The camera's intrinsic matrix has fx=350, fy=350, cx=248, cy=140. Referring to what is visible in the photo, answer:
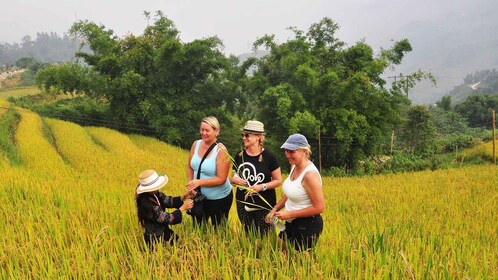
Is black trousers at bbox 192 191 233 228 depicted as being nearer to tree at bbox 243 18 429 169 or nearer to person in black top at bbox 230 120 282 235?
person in black top at bbox 230 120 282 235

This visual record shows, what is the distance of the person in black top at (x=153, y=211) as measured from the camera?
2.84 metres

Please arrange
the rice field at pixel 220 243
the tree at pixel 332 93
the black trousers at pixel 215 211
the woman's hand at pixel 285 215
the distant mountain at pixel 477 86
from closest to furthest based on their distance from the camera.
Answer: the rice field at pixel 220 243
the woman's hand at pixel 285 215
the black trousers at pixel 215 211
the tree at pixel 332 93
the distant mountain at pixel 477 86

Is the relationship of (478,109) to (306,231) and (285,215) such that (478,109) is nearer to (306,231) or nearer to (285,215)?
(306,231)

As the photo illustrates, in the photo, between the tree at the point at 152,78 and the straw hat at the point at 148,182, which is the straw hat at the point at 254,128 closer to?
the straw hat at the point at 148,182

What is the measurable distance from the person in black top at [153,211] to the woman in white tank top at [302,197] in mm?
870

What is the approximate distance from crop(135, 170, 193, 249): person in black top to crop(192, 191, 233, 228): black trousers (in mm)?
383

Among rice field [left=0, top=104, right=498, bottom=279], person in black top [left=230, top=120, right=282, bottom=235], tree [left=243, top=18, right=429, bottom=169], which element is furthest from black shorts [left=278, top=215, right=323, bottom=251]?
tree [left=243, top=18, right=429, bottom=169]

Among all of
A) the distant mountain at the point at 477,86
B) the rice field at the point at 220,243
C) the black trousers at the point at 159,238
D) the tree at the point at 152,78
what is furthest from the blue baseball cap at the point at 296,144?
the distant mountain at the point at 477,86

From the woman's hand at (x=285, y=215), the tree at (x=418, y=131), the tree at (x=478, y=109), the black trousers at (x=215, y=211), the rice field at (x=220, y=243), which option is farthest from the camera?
the tree at (x=478, y=109)

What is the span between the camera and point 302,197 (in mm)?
2746

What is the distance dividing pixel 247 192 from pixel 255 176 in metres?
0.17

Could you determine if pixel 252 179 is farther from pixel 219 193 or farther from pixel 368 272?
pixel 368 272

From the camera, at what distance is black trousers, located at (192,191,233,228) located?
11.4 feet

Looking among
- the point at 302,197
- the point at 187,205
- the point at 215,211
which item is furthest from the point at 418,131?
the point at 187,205
